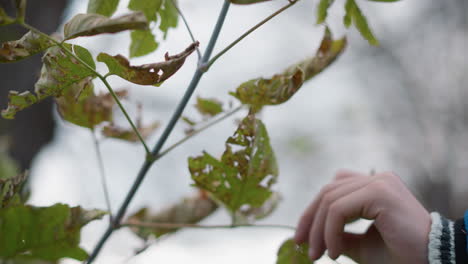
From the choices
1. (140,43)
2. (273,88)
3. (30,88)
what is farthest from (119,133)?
(30,88)

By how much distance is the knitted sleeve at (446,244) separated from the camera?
556 millimetres

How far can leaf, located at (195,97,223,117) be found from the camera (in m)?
0.64

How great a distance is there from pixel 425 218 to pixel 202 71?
388 millimetres

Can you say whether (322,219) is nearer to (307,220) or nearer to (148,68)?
(307,220)

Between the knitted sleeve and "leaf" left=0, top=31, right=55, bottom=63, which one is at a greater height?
"leaf" left=0, top=31, right=55, bottom=63

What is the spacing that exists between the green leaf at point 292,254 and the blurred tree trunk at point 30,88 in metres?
1.07

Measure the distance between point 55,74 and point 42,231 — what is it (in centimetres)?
15

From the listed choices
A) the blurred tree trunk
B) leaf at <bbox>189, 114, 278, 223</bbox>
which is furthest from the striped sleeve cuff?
the blurred tree trunk

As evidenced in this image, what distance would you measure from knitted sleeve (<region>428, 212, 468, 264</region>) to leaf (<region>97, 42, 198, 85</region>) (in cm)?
42

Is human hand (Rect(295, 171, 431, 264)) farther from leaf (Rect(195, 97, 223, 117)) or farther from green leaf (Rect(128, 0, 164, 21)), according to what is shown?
green leaf (Rect(128, 0, 164, 21))

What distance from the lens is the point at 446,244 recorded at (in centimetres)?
56

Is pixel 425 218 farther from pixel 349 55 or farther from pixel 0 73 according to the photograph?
pixel 349 55

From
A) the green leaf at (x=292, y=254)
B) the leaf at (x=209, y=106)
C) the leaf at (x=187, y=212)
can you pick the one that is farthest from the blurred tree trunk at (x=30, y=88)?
the green leaf at (x=292, y=254)

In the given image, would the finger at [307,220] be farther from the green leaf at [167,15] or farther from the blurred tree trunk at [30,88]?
the blurred tree trunk at [30,88]
